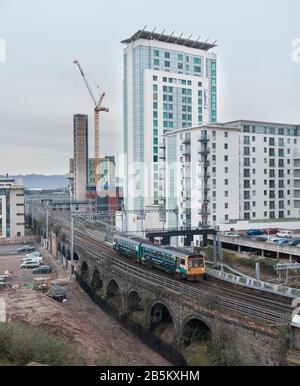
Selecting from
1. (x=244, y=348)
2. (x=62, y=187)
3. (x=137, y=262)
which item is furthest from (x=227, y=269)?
(x=62, y=187)

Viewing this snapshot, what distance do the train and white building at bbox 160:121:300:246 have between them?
13441 mm

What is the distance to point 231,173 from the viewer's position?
45.8m

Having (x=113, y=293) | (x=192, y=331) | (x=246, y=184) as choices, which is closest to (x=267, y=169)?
(x=246, y=184)

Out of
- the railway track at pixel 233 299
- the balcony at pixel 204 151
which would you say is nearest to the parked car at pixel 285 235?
the balcony at pixel 204 151

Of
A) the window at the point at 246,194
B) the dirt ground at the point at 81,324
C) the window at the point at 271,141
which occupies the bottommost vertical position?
the dirt ground at the point at 81,324

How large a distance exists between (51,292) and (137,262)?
25.5 feet

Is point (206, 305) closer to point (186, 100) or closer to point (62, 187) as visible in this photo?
point (186, 100)

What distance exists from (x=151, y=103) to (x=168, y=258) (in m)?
33.8

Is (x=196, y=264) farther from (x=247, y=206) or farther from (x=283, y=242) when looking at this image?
(x=247, y=206)

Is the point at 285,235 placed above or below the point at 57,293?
above

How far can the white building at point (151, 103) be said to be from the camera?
56125 millimetres

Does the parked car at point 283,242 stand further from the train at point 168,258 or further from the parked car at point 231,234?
the train at point 168,258

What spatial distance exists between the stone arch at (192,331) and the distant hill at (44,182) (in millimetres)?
59857

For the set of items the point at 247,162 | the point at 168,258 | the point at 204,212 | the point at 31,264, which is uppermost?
the point at 247,162
